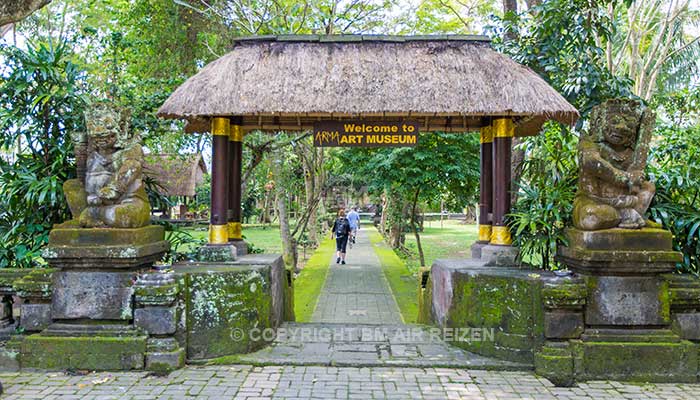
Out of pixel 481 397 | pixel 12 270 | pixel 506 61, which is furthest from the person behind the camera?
pixel 506 61

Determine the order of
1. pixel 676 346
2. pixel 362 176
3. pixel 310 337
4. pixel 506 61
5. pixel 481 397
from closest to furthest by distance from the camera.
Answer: pixel 481 397 → pixel 676 346 → pixel 310 337 → pixel 506 61 → pixel 362 176

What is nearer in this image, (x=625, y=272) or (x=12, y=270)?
(x=625, y=272)

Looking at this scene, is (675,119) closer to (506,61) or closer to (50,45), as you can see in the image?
(506,61)

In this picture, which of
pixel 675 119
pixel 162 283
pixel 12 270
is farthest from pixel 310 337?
pixel 675 119

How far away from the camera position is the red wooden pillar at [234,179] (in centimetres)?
632

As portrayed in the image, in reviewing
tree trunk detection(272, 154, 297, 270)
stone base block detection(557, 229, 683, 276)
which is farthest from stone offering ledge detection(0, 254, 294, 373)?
tree trunk detection(272, 154, 297, 270)

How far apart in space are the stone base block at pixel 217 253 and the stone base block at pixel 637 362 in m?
4.02

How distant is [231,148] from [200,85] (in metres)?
0.97

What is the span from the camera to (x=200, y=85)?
226 inches

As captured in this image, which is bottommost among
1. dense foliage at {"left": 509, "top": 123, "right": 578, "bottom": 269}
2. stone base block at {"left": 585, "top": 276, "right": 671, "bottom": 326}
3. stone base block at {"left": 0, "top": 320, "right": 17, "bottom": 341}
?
stone base block at {"left": 0, "top": 320, "right": 17, "bottom": 341}

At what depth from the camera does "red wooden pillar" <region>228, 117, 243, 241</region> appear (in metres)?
6.32

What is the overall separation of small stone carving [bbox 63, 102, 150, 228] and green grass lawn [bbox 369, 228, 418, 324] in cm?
466

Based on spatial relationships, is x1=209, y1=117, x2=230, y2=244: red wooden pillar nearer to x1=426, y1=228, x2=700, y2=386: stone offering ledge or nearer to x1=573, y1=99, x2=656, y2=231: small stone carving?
x1=426, y1=228, x2=700, y2=386: stone offering ledge

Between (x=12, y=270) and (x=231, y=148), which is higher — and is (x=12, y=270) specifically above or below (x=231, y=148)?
below
